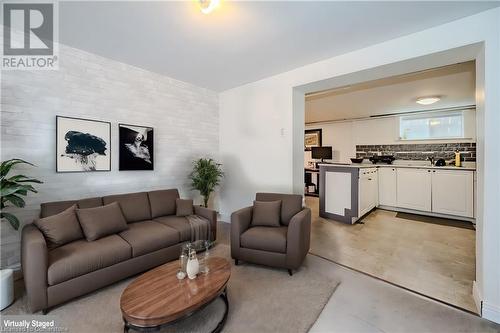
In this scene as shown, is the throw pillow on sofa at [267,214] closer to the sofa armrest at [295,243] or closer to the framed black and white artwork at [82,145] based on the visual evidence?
the sofa armrest at [295,243]

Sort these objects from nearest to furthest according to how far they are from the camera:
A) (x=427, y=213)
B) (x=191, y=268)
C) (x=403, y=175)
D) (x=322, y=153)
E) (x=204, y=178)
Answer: (x=191, y=268) < (x=204, y=178) < (x=427, y=213) < (x=403, y=175) < (x=322, y=153)

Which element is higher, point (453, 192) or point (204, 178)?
point (204, 178)

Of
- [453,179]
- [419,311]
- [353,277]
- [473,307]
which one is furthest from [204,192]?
[453,179]

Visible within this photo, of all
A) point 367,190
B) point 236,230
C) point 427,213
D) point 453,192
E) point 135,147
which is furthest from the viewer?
point 427,213

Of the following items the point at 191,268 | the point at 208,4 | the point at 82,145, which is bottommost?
the point at 191,268

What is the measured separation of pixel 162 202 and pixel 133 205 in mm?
396

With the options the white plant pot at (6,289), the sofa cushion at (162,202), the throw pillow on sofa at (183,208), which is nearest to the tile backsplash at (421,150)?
the throw pillow on sofa at (183,208)

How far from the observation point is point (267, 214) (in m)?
2.83

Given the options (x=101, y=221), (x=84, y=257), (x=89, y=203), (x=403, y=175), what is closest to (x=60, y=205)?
(x=89, y=203)

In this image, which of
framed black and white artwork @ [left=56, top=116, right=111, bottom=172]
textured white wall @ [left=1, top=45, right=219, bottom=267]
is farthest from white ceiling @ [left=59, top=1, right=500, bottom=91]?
framed black and white artwork @ [left=56, top=116, right=111, bottom=172]

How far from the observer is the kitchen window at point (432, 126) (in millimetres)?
5125

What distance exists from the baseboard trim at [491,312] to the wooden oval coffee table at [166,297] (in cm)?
215

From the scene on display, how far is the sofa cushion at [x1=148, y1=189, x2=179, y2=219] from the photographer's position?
311 cm

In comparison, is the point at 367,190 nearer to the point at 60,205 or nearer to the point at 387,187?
the point at 387,187
